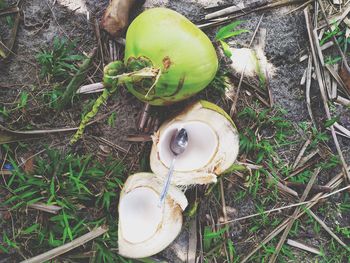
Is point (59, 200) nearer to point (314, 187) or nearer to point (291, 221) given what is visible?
point (291, 221)

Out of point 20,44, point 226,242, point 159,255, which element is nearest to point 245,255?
point 226,242

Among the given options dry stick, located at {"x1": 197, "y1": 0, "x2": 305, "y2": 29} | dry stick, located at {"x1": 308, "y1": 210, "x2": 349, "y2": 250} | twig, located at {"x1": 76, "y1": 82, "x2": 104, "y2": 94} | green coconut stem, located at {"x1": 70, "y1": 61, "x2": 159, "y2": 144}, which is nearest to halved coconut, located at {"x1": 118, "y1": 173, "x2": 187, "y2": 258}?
green coconut stem, located at {"x1": 70, "y1": 61, "x2": 159, "y2": 144}

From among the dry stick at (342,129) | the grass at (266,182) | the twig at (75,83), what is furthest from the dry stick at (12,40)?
the dry stick at (342,129)

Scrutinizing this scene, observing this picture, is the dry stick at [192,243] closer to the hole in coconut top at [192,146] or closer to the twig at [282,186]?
the hole in coconut top at [192,146]

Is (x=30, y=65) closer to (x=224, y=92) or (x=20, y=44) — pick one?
(x=20, y=44)

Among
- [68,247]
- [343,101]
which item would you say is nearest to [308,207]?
[343,101]

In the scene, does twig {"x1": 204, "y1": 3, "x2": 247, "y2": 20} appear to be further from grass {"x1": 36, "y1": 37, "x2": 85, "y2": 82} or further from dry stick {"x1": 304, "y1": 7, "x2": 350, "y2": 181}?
grass {"x1": 36, "y1": 37, "x2": 85, "y2": 82}
